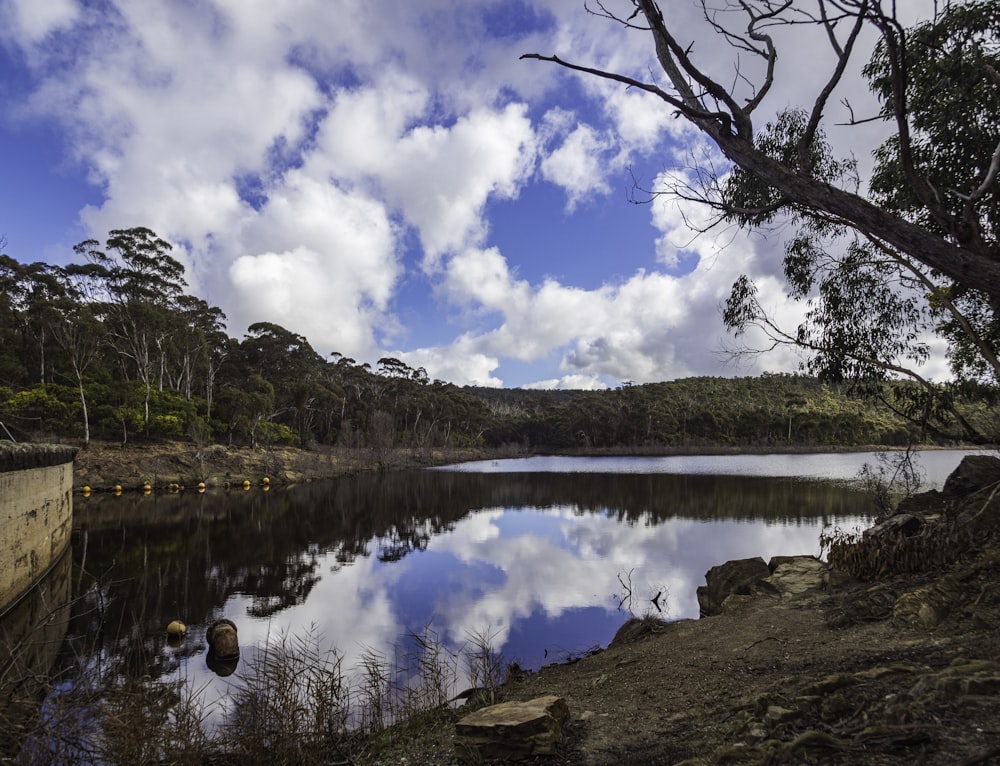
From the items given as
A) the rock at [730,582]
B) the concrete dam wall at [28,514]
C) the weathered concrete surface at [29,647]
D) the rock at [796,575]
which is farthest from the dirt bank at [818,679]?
the concrete dam wall at [28,514]

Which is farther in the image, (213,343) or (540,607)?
(213,343)

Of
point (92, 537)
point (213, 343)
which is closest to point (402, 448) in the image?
point (213, 343)

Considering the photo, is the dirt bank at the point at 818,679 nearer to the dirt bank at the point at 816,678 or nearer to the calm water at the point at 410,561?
the dirt bank at the point at 816,678

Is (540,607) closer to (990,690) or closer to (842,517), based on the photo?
(990,690)

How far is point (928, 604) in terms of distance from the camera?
5164 millimetres

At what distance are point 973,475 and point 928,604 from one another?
466 cm

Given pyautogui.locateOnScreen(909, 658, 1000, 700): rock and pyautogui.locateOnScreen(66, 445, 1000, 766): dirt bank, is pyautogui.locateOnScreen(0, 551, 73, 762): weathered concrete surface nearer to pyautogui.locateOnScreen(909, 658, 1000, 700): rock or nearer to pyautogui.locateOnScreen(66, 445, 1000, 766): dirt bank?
pyautogui.locateOnScreen(66, 445, 1000, 766): dirt bank

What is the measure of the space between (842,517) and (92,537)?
2398cm

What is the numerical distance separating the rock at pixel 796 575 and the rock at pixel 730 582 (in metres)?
0.23

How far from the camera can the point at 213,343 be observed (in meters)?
44.6

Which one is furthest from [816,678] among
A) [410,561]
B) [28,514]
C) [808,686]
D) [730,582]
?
[28,514]

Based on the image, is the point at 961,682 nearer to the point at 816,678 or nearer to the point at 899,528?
the point at 816,678

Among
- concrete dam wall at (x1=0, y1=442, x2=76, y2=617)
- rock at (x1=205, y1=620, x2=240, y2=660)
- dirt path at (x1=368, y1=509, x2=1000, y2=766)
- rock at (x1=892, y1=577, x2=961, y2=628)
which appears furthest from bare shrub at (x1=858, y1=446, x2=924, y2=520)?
concrete dam wall at (x1=0, y1=442, x2=76, y2=617)

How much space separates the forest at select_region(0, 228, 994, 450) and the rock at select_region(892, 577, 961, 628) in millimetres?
1526
